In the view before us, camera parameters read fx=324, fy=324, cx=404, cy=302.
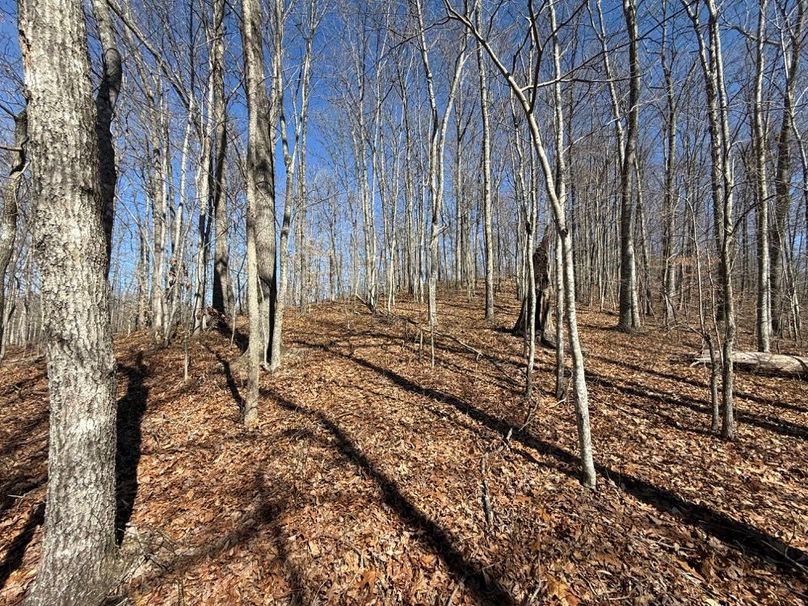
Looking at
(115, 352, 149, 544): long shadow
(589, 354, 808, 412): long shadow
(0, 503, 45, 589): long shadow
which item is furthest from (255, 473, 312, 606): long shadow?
(589, 354, 808, 412): long shadow

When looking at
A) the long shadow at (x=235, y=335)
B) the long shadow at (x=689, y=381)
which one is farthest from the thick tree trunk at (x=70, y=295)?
the long shadow at (x=689, y=381)

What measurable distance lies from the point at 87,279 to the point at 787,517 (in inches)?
238

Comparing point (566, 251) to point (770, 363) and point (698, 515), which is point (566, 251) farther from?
point (770, 363)

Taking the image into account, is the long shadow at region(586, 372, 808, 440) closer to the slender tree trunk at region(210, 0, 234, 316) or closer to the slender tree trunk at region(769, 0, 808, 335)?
the slender tree trunk at region(769, 0, 808, 335)

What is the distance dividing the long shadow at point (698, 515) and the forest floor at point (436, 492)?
16mm

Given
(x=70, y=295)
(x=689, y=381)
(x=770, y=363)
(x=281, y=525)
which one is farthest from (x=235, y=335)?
(x=770, y=363)

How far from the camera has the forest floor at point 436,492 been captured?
2.45 m

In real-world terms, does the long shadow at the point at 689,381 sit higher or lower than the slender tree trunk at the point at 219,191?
lower

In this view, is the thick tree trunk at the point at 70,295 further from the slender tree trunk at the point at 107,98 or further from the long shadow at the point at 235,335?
the long shadow at the point at 235,335

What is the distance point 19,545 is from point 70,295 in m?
2.56

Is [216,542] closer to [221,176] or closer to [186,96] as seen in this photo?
[186,96]

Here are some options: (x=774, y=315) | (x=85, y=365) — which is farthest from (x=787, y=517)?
(x=774, y=315)

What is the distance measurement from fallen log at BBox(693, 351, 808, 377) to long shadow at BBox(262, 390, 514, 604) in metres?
6.79

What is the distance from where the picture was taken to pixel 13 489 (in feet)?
11.6
